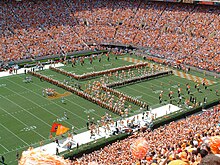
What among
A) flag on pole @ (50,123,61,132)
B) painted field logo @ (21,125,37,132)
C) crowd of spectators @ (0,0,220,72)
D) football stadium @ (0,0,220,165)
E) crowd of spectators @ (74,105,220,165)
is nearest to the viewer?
crowd of spectators @ (74,105,220,165)

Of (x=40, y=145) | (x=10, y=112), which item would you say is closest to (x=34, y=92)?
(x=10, y=112)

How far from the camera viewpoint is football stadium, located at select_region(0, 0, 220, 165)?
656 inches

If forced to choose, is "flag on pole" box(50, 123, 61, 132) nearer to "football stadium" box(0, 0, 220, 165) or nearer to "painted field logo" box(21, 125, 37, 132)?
"football stadium" box(0, 0, 220, 165)

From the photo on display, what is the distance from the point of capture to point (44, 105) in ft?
86.5

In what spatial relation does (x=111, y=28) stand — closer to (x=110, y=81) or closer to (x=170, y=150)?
(x=110, y=81)

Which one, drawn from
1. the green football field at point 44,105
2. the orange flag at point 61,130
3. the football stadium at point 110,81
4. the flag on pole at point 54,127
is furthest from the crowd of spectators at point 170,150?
the green football field at point 44,105

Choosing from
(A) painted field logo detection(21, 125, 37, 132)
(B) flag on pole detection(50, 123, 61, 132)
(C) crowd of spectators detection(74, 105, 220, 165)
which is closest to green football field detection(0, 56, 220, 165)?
(A) painted field logo detection(21, 125, 37, 132)

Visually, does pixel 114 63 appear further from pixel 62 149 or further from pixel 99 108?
pixel 62 149

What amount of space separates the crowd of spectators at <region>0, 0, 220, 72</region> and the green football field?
5.97 meters

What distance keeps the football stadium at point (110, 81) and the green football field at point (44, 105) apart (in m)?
0.08

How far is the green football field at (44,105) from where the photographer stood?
2128 cm

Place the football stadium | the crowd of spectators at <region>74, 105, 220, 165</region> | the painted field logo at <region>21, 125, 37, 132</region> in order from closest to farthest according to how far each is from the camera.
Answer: the crowd of spectators at <region>74, 105, 220, 165</region> → the football stadium → the painted field logo at <region>21, 125, 37, 132</region>

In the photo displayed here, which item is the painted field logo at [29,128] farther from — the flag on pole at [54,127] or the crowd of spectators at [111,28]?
the crowd of spectators at [111,28]

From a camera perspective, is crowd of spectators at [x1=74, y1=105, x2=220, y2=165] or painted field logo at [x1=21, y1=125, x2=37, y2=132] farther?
painted field logo at [x1=21, y1=125, x2=37, y2=132]
